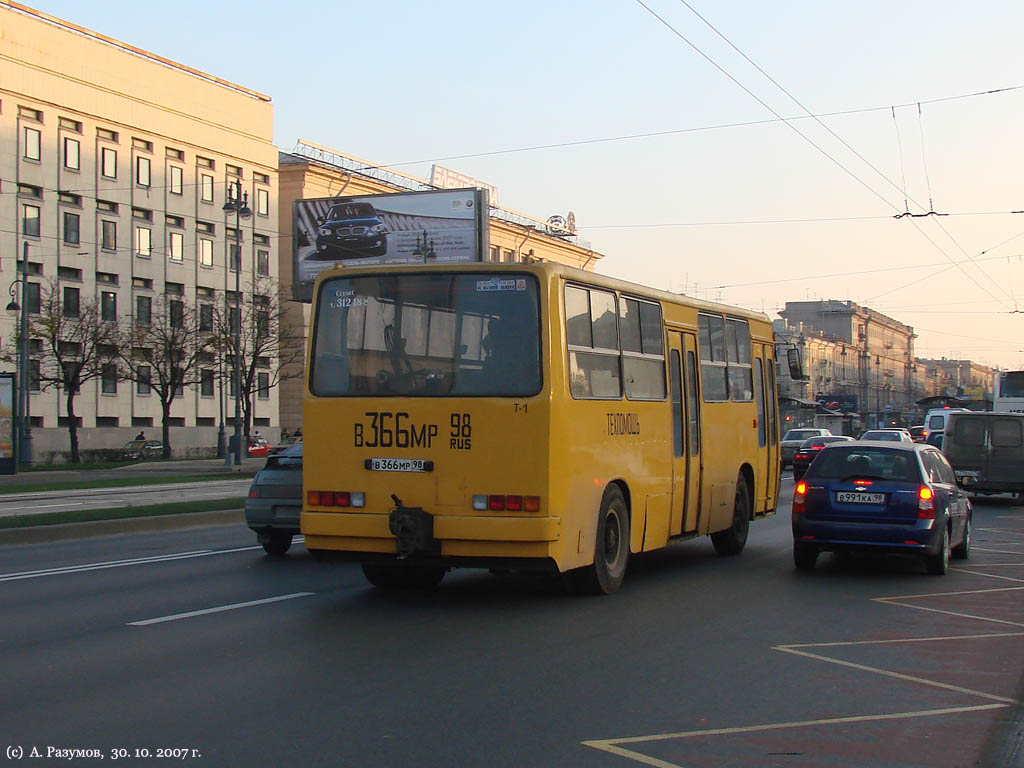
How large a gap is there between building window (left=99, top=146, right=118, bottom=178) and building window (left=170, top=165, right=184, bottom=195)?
14.4 ft

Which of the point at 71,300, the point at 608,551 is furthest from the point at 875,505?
the point at 71,300

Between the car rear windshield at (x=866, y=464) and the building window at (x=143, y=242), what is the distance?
202 feet

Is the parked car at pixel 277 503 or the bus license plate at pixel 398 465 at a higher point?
the bus license plate at pixel 398 465

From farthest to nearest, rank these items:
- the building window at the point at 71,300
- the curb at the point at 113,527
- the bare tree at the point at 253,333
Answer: the building window at the point at 71,300 → the bare tree at the point at 253,333 → the curb at the point at 113,527

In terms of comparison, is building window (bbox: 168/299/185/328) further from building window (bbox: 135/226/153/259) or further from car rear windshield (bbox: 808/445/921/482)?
car rear windshield (bbox: 808/445/921/482)

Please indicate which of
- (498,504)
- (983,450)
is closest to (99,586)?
(498,504)

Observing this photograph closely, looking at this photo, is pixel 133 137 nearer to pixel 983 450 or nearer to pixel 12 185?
pixel 12 185

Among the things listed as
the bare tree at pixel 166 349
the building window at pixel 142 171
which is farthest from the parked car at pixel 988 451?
the building window at pixel 142 171

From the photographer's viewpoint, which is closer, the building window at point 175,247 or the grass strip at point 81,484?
the grass strip at point 81,484

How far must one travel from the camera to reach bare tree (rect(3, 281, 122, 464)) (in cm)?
5422

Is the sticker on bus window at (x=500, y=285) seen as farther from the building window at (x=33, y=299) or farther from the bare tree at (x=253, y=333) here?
the building window at (x=33, y=299)

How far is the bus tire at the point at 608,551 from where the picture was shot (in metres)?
11.5

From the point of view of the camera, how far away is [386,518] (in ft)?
35.4

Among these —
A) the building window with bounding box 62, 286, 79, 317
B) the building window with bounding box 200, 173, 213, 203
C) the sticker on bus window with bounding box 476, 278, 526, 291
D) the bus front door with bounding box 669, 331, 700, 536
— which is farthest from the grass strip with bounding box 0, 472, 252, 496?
the building window with bounding box 200, 173, 213, 203
